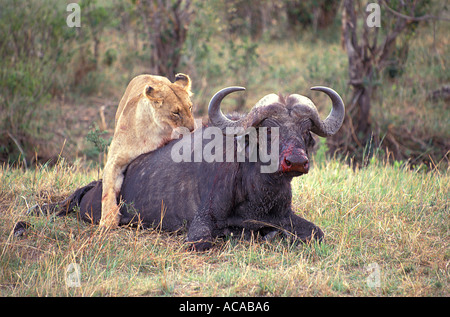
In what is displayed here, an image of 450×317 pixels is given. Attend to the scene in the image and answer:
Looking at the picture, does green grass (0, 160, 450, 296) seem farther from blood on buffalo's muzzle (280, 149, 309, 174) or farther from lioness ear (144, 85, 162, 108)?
lioness ear (144, 85, 162, 108)

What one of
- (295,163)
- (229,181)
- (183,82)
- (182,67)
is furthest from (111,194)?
(182,67)

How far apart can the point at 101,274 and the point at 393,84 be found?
31.2 feet

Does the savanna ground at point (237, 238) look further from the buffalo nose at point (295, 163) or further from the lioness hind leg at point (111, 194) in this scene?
the buffalo nose at point (295, 163)

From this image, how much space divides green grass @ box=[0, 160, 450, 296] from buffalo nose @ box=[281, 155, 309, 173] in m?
0.76

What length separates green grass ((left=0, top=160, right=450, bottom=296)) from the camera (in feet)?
13.8

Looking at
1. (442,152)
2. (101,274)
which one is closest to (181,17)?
(442,152)

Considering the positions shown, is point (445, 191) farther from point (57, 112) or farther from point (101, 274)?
point (57, 112)

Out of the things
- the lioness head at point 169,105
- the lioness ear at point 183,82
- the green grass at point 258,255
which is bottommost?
the green grass at point 258,255

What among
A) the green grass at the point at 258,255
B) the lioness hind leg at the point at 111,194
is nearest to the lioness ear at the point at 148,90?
the lioness hind leg at the point at 111,194

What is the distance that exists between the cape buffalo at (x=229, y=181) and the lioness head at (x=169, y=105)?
6.8 inches

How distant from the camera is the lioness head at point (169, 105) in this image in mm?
5629

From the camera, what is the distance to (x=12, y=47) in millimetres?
11164

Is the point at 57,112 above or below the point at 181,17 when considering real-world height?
below

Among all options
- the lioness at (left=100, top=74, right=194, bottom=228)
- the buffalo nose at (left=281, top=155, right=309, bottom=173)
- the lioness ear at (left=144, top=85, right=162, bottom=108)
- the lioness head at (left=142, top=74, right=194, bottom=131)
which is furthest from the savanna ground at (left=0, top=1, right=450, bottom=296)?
the lioness ear at (left=144, top=85, right=162, bottom=108)
